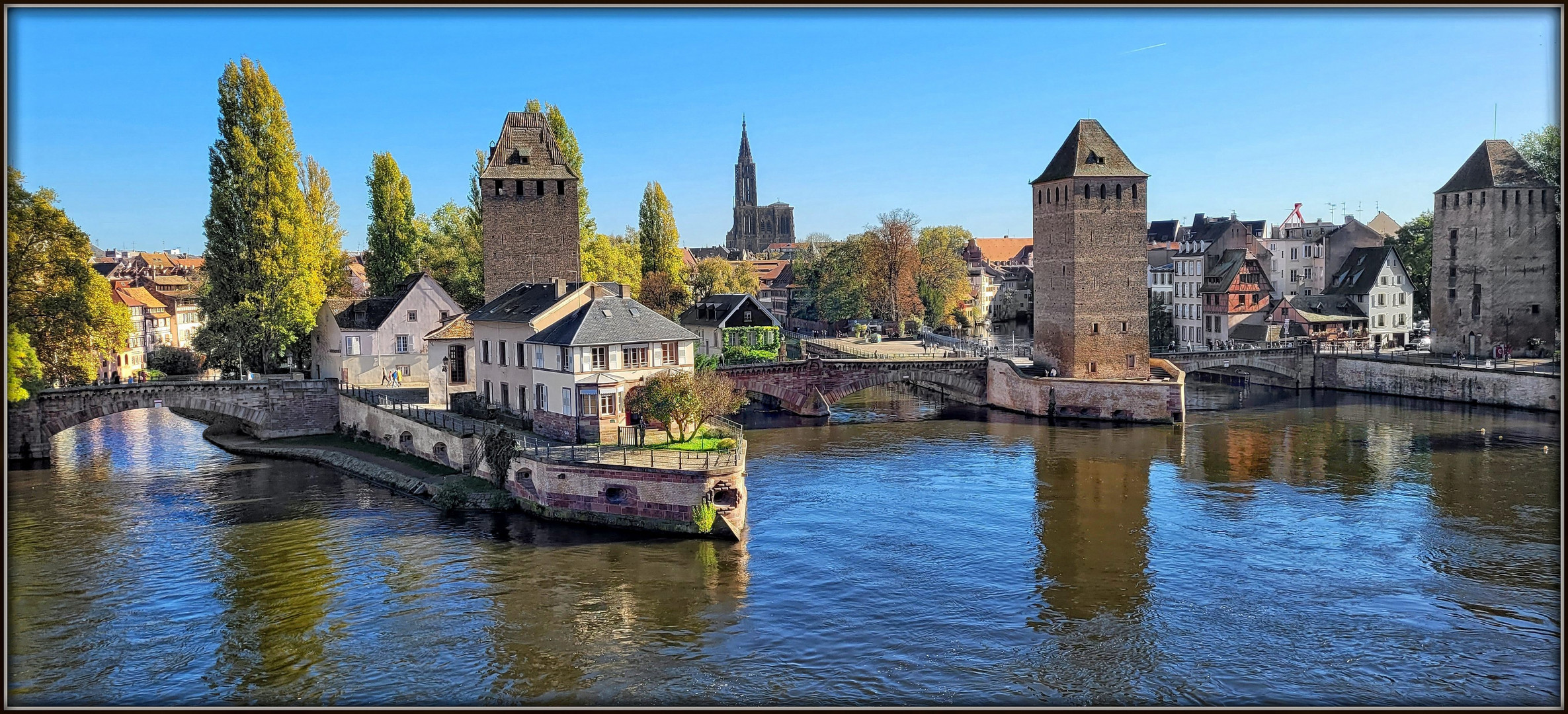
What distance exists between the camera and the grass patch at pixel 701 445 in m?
35.1

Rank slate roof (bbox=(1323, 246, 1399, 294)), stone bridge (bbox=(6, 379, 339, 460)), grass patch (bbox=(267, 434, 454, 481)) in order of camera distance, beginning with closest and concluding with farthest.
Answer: grass patch (bbox=(267, 434, 454, 481)) < stone bridge (bbox=(6, 379, 339, 460)) < slate roof (bbox=(1323, 246, 1399, 294))

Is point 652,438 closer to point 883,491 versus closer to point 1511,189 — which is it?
point 883,491

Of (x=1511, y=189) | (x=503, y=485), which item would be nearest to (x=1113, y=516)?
(x=503, y=485)

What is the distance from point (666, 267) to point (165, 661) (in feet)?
197

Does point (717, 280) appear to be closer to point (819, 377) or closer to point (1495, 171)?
point (819, 377)

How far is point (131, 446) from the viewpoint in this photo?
50750 millimetres

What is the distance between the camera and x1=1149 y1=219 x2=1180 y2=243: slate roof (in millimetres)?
123688

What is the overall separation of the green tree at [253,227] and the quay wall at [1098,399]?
118ft

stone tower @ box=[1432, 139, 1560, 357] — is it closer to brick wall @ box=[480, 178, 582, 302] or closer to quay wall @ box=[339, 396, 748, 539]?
brick wall @ box=[480, 178, 582, 302]

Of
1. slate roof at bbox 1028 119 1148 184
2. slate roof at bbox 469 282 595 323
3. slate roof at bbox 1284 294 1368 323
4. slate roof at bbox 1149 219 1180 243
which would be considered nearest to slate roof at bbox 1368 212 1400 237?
slate roof at bbox 1149 219 1180 243

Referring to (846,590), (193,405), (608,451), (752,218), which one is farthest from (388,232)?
(752,218)

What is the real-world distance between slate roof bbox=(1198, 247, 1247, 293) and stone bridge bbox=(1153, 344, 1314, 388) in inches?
395

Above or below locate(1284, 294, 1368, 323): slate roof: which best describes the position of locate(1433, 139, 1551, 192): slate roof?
above

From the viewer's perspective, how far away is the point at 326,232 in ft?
228
